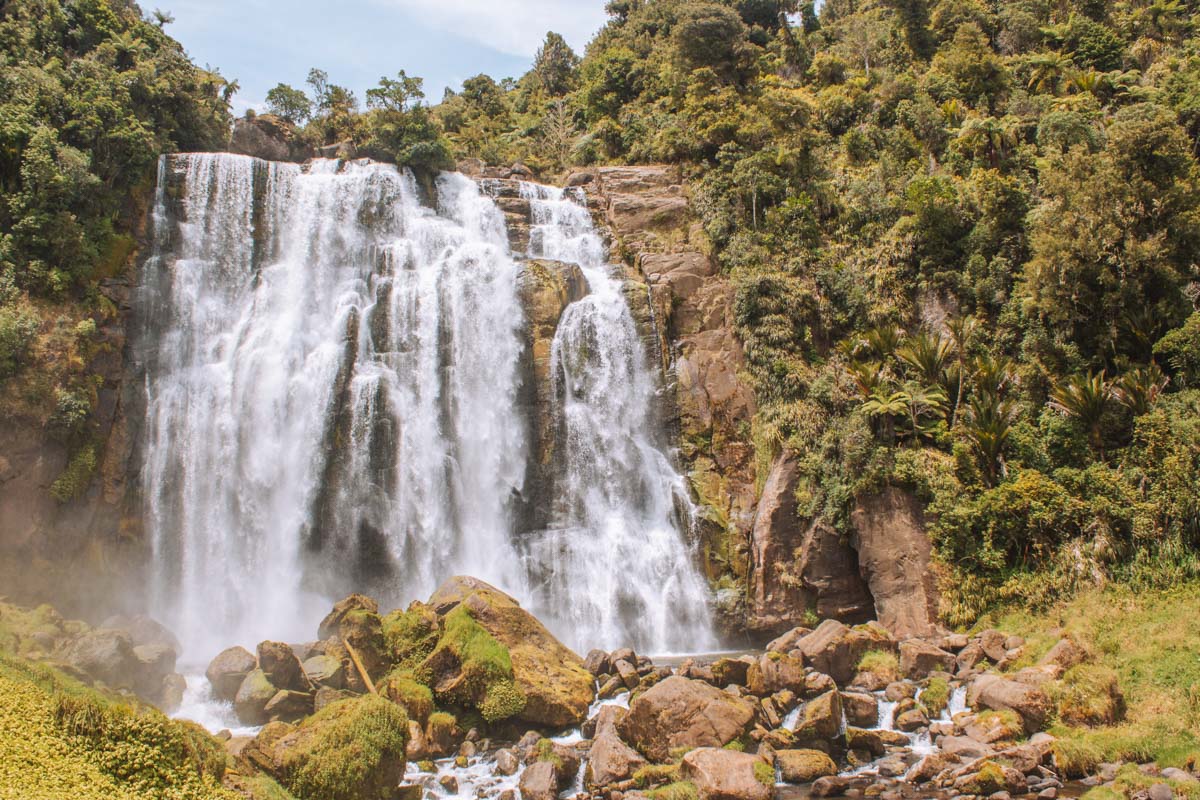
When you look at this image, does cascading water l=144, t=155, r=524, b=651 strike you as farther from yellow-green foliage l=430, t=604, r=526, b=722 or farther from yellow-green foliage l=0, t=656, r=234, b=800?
yellow-green foliage l=0, t=656, r=234, b=800

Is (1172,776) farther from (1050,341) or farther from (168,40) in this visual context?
(168,40)

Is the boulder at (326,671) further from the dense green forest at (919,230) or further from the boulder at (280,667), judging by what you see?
the dense green forest at (919,230)

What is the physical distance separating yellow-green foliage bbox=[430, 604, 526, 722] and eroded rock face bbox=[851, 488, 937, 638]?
11722 mm

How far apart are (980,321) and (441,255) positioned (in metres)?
21.8

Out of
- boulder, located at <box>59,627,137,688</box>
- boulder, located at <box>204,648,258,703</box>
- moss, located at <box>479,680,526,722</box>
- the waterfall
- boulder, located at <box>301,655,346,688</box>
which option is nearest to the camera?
moss, located at <box>479,680,526,722</box>

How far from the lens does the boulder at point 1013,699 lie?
13883 millimetres

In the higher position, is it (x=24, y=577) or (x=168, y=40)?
(x=168, y=40)

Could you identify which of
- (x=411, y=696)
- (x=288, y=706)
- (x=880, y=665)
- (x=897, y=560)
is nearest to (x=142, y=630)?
(x=288, y=706)

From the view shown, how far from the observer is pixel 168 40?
114ft

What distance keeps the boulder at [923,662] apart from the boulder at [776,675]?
9.79 feet

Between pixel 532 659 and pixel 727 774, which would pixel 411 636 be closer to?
pixel 532 659

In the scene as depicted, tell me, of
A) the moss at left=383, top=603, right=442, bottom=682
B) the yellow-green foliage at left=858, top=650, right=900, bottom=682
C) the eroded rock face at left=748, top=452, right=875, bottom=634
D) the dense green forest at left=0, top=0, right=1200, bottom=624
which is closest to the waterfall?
the eroded rock face at left=748, top=452, right=875, bottom=634

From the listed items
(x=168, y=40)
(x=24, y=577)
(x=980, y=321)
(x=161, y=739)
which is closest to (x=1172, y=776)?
(x=161, y=739)

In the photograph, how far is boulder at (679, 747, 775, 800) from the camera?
38.5 ft
